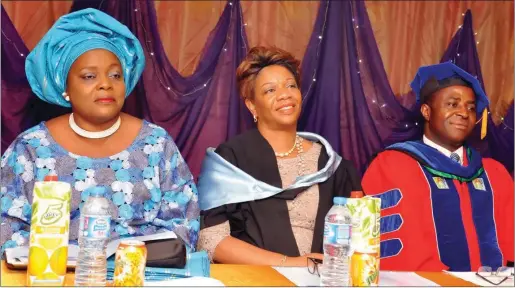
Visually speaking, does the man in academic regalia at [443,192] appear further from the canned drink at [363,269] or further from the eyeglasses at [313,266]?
the canned drink at [363,269]

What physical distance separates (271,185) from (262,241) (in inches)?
8.4

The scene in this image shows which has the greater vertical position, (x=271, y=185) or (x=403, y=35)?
(x=403, y=35)

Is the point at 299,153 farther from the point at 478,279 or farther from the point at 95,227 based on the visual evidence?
the point at 95,227

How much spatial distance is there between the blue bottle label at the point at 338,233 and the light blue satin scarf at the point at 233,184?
0.87 metres

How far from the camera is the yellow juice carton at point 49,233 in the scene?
65.3 inches

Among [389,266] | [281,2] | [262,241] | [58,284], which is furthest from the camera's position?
[281,2]

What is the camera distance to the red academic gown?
2.95 metres

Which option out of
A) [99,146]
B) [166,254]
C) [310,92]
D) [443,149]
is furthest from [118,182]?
[443,149]

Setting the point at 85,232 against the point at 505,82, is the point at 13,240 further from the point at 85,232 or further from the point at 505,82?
the point at 505,82

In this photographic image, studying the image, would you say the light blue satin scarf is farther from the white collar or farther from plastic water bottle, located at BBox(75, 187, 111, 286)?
plastic water bottle, located at BBox(75, 187, 111, 286)

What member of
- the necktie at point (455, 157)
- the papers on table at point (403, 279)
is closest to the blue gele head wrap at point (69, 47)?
the papers on table at point (403, 279)

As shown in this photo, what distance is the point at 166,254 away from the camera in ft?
6.61

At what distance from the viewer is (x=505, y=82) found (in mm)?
3658

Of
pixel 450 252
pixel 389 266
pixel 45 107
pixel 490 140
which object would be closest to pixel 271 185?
pixel 389 266
